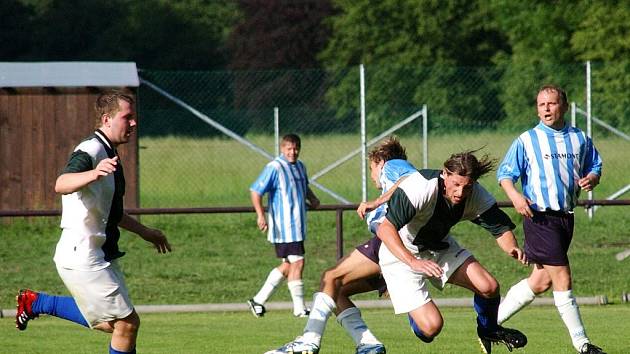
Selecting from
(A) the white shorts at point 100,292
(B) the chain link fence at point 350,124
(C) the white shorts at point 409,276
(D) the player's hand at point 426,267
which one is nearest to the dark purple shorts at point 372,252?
(C) the white shorts at point 409,276

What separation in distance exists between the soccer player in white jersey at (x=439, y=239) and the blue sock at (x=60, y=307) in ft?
6.50

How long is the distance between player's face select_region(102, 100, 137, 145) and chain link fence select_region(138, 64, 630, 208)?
11210 millimetres

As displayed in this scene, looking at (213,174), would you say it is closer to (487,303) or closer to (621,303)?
(621,303)

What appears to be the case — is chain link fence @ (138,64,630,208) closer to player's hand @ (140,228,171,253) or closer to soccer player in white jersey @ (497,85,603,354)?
soccer player in white jersey @ (497,85,603,354)

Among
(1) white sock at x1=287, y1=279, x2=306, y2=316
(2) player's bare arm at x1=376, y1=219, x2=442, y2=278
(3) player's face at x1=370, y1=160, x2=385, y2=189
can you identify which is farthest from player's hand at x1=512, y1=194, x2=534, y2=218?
(1) white sock at x1=287, y1=279, x2=306, y2=316

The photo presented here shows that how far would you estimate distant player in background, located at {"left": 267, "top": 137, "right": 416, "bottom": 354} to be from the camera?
8.91 metres

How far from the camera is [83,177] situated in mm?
7328

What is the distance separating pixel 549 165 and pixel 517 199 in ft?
1.49

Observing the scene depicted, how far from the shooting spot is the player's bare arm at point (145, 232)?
8344 mm

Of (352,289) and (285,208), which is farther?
(285,208)

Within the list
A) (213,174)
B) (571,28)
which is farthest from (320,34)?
(213,174)

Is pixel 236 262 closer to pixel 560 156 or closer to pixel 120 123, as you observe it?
pixel 560 156

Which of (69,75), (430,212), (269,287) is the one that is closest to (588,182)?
(430,212)

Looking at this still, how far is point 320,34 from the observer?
194 ft
